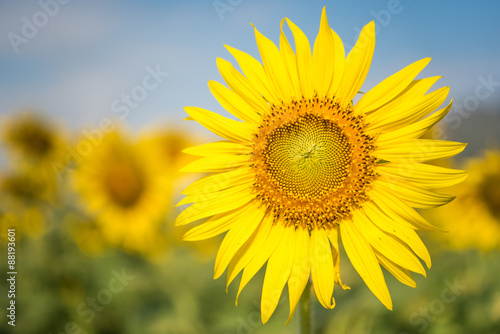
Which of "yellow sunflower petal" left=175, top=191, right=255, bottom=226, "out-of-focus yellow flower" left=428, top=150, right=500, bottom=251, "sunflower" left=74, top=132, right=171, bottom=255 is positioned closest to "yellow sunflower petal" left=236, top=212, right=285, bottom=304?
"yellow sunflower petal" left=175, top=191, right=255, bottom=226

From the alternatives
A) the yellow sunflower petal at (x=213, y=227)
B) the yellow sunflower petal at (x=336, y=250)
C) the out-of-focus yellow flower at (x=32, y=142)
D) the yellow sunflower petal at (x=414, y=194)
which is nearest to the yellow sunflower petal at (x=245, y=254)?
the yellow sunflower petal at (x=213, y=227)

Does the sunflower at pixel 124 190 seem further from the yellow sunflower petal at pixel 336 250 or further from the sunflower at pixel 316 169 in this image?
the yellow sunflower petal at pixel 336 250

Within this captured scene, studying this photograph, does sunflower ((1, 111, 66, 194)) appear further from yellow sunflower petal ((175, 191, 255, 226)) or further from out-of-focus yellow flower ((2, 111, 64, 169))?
yellow sunflower petal ((175, 191, 255, 226))

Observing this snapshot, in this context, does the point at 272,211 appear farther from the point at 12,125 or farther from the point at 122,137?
the point at 12,125

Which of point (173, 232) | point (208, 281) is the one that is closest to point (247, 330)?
point (208, 281)

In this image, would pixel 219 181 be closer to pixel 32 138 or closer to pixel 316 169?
pixel 316 169

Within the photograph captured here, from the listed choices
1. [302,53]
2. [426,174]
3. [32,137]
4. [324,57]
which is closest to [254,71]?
[302,53]
